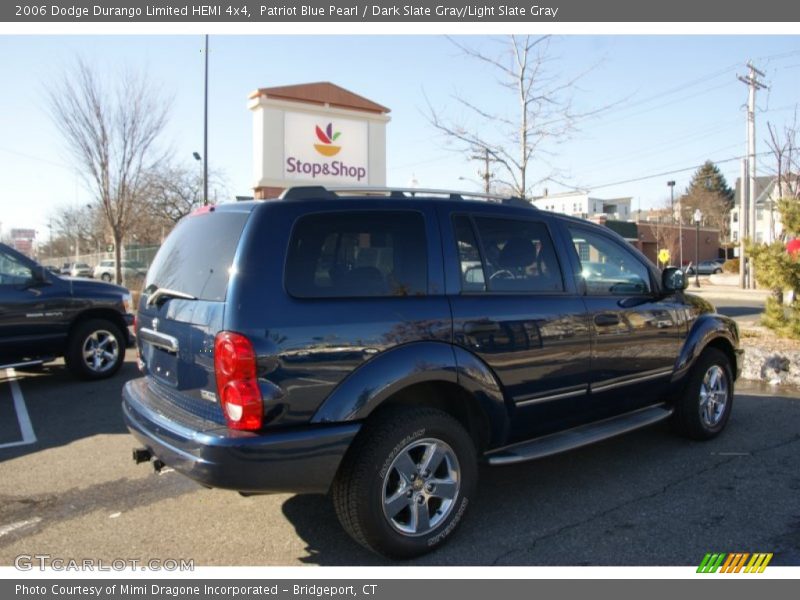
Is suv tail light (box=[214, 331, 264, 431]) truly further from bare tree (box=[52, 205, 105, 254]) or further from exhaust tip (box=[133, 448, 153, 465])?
bare tree (box=[52, 205, 105, 254])

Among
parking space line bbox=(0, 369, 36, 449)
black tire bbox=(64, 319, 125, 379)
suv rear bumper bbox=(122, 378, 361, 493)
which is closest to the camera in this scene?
suv rear bumper bbox=(122, 378, 361, 493)

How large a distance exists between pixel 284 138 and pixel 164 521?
41.8 ft

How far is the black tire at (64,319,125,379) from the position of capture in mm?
7770

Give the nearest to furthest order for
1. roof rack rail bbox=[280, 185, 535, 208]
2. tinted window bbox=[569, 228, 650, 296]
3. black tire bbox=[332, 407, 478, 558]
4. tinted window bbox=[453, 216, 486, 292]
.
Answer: black tire bbox=[332, 407, 478, 558]
roof rack rail bbox=[280, 185, 535, 208]
tinted window bbox=[453, 216, 486, 292]
tinted window bbox=[569, 228, 650, 296]

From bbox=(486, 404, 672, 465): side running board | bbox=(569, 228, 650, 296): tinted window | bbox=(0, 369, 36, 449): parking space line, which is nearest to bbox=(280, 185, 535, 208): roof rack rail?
bbox=(569, 228, 650, 296): tinted window

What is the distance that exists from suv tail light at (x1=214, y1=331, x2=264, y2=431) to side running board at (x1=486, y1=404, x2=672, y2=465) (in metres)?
1.51

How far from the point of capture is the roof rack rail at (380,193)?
336 centimetres

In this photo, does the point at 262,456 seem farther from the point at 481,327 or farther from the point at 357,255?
the point at 481,327

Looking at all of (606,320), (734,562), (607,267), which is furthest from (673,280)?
(734,562)

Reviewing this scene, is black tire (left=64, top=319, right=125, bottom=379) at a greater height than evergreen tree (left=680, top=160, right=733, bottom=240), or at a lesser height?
lesser

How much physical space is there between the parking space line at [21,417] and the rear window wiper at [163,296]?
108 inches

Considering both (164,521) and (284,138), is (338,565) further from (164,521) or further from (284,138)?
(284,138)

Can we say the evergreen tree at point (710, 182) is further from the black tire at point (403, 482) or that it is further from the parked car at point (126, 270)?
the black tire at point (403, 482)

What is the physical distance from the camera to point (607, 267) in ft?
15.3
